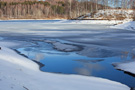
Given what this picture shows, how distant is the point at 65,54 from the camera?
A: 31.9 feet

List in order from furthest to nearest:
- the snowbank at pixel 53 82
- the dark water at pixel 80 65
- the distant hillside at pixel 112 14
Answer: the distant hillside at pixel 112 14 < the dark water at pixel 80 65 < the snowbank at pixel 53 82

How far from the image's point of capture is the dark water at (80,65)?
6.44m

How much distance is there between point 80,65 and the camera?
7.65 meters

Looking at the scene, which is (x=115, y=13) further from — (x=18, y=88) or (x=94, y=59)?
(x=18, y=88)

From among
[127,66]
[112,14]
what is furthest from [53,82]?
[112,14]

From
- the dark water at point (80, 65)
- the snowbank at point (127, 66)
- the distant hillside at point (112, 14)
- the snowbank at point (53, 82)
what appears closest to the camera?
the snowbank at point (53, 82)

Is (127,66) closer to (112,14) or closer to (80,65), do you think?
(80,65)

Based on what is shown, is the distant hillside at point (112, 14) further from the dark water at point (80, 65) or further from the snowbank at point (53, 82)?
the snowbank at point (53, 82)

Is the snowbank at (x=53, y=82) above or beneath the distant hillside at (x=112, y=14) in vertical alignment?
above

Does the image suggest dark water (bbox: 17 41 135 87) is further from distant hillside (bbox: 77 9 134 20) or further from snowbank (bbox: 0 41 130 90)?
distant hillside (bbox: 77 9 134 20)

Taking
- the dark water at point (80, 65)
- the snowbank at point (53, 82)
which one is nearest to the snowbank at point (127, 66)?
the dark water at point (80, 65)

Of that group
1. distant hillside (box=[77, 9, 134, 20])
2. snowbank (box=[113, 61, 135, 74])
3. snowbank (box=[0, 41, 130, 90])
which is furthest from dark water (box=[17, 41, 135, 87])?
distant hillside (box=[77, 9, 134, 20])

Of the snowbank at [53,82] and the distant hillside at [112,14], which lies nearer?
the snowbank at [53,82]

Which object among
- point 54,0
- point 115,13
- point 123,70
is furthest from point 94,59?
point 54,0
